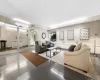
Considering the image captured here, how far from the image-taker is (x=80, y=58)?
2.54 metres

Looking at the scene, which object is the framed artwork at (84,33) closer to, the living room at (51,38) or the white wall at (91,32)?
the living room at (51,38)

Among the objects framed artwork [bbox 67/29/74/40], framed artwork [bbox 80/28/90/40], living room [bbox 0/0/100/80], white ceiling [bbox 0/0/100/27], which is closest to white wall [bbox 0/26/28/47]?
living room [bbox 0/0/100/80]

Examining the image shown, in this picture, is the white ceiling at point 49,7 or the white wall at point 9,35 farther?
the white wall at point 9,35

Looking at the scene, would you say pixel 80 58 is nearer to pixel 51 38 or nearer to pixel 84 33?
pixel 84 33

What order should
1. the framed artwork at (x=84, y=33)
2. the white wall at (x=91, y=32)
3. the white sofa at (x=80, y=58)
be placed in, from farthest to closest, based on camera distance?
the framed artwork at (x=84, y=33), the white wall at (x=91, y=32), the white sofa at (x=80, y=58)

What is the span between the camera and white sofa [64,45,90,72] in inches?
97.1

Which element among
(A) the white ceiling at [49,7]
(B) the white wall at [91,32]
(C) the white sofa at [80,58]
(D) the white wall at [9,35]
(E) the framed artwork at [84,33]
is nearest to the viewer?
(C) the white sofa at [80,58]

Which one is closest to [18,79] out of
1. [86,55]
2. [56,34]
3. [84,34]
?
[86,55]

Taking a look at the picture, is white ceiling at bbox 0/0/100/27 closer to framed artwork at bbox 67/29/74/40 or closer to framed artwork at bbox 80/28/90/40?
framed artwork at bbox 80/28/90/40

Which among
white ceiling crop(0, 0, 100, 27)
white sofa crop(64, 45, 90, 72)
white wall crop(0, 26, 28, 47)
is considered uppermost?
white ceiling crop(0, 0, 100, 27)

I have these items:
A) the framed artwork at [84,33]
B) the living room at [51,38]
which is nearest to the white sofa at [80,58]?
the living room at [51,38]

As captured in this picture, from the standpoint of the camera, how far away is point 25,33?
26.0 feet

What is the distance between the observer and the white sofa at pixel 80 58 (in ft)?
8.10

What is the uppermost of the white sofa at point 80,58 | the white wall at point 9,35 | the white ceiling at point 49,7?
the white ceiling at point 49,7
